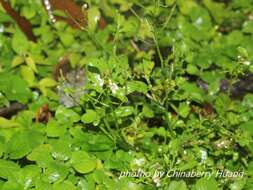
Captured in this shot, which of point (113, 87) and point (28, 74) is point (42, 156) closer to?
point (113, 87)

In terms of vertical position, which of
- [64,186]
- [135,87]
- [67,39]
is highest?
[135,87]

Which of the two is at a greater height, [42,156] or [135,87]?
[135,87]

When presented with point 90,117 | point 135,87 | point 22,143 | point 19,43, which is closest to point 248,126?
point 135,87

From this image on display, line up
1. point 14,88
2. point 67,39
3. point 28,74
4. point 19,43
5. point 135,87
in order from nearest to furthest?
point 135,87 → point 14,88 → point 28,74 → point 19,43 → point 67,39

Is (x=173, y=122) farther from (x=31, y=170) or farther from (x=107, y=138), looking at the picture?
(x=31, y=170)

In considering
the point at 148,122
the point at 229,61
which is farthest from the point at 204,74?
the point at 148,122

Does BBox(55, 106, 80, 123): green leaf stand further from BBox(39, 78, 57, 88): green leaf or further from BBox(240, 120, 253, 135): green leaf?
BBox(240, 120, 253, 135): green leaf

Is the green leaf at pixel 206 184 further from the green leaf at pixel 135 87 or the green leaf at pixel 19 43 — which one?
the green leaf at pixel 19 43

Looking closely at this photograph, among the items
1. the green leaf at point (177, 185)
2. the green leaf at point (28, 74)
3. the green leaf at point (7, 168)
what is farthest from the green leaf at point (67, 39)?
the green leaf at point (177, 185)
